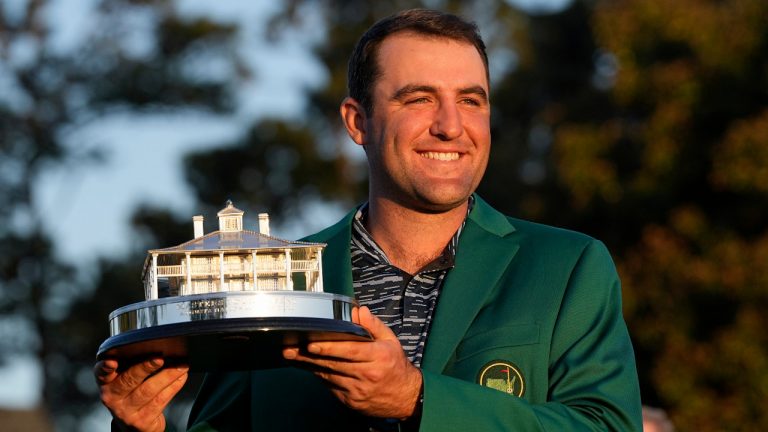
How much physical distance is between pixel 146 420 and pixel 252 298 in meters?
0.90

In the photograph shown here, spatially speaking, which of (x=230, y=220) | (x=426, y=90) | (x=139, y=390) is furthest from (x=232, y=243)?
(x=426, y=90)

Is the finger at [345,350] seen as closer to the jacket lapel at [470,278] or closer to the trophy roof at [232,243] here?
the trophy roof at [232,243]

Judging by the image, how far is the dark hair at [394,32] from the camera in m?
6.55

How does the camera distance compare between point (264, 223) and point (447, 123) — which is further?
point (447, 123)

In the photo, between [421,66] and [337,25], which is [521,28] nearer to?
[337,25]

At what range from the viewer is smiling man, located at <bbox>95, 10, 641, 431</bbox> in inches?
211

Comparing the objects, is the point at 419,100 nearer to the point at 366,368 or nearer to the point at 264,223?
the point at 264,223

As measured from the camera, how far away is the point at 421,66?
21.2ft

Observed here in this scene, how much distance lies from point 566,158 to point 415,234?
24423 mm

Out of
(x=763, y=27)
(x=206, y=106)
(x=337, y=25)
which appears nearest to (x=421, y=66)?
(x=763, y=27)

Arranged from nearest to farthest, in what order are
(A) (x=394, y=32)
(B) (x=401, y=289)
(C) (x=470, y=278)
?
(C) (x=470, y=278) → (B) (x=401, y=289) → (A) (x=394, y=32)

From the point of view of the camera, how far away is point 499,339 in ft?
19.1

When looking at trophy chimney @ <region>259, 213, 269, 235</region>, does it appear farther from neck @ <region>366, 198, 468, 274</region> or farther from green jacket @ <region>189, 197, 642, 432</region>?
neck @ <region>366, 198, 468, 274</region>

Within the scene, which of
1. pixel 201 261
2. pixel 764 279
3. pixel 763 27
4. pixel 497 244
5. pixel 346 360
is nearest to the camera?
pixel 346 360
